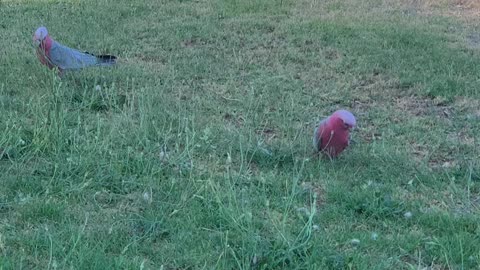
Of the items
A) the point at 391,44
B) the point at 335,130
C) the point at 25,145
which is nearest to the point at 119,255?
the point at 25,145

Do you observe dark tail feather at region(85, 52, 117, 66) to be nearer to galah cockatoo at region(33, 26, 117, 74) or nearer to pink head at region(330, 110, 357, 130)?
galah cockatoo at region(33, 26, 117, 74)

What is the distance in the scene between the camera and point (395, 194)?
3.61m

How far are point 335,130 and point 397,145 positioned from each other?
2.01 ft

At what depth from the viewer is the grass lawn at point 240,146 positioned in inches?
119

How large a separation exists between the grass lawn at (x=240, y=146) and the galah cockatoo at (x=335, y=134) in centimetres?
9

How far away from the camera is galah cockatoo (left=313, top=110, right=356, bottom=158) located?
396 centimetres

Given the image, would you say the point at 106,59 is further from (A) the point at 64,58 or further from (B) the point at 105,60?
(A) the point at 64,58

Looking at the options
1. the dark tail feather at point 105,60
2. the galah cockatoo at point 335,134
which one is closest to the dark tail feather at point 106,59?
the dark tail feather at point 105,60

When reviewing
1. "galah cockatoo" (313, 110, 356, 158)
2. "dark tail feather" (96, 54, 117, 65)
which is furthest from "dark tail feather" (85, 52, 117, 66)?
"galah cockatoo" (313, 110, 356, 158)

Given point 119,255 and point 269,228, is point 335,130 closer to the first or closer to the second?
point 269,228

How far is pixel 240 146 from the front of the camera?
383 cm

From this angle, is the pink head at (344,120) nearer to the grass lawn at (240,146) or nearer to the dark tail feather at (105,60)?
the grass lawn at (240,146)

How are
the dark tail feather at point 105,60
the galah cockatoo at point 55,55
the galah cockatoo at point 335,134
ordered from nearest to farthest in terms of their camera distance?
the galah cockatoo at point 335,134 < the galah cockatoo at point 55,55 < the dark tail feather at point 105,60

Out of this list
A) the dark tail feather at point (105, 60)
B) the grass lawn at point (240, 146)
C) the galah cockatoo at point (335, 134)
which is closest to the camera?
the grass lawn at point (240, 146)
